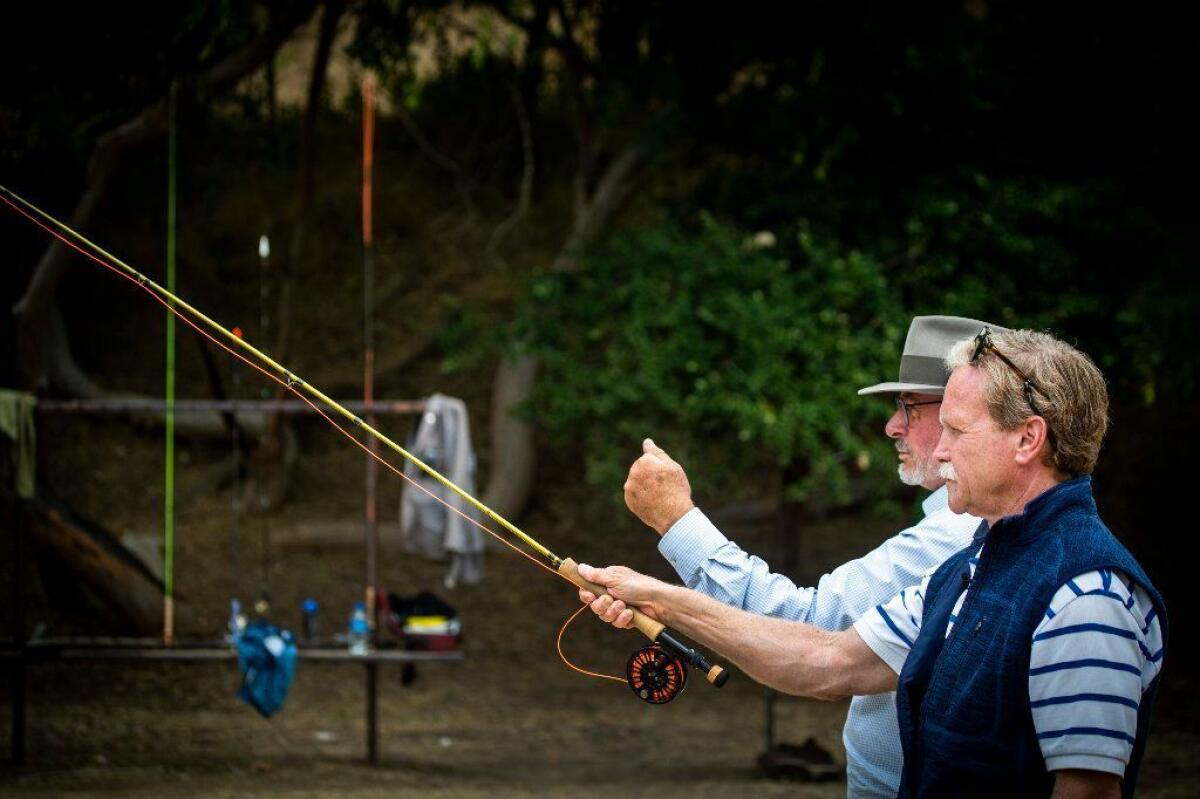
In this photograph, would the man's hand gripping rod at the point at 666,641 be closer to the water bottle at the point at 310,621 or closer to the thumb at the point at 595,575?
the thumb at the point at 595,575

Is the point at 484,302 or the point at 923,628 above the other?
the point at 484,302

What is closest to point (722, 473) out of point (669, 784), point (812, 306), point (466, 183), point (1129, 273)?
point (812, 306)

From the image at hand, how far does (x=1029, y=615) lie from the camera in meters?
1.89

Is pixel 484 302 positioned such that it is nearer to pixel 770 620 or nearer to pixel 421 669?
pixel 421 669

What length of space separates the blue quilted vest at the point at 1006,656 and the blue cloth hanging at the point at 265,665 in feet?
16.6

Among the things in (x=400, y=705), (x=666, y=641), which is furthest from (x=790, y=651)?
(x=400, y=705)

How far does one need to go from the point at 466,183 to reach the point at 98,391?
4923 millimetres

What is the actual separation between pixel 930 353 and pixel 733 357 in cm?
518

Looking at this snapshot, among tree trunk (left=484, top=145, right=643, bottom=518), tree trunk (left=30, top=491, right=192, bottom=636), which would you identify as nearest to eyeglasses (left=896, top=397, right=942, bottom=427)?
tree trunk (left=30, top=491, right=192, bottom=636)

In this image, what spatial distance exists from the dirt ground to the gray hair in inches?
193

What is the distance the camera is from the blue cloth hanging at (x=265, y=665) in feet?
21.9

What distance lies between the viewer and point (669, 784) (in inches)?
271

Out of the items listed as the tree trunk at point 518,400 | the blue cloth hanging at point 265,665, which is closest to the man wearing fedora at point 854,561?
the blue cloth hanging at point 265,665

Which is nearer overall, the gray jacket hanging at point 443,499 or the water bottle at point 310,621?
the water bottle at point 310,621
